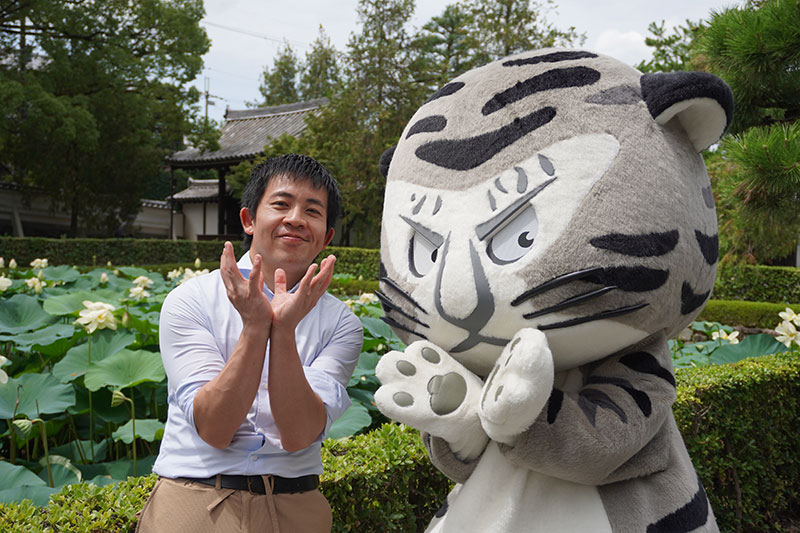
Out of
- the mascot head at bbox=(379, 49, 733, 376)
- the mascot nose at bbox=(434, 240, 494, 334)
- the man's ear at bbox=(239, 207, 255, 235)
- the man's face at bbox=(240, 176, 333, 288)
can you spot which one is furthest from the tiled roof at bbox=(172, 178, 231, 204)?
the mascot nose at bbox=(434, 240, 494, 334)

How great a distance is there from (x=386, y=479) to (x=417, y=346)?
0.92 m

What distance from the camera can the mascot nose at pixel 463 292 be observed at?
1397 millimetres

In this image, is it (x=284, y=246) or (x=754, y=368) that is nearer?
(x=284, y=246)

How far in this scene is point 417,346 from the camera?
147cm

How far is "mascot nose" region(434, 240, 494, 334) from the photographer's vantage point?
140 centimetres

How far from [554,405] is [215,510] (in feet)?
2.69

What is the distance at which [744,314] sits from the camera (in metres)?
8.76

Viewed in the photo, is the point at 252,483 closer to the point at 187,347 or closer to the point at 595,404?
the point at 187,347

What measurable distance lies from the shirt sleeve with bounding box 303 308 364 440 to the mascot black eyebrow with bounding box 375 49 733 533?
0.20 meters

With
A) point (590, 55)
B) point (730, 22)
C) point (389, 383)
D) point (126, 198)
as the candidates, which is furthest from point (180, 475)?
point (126, 198)

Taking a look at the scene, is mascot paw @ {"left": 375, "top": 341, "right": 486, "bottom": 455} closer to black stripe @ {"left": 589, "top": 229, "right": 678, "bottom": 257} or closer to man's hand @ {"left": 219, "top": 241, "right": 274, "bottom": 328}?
man's hand @ {"left": 219, "top": 241, "right": 274, "bottom": 328}

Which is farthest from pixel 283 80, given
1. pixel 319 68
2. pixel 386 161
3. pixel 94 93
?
pixel 386 161

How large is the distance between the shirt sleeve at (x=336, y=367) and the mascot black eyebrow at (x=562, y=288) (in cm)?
20

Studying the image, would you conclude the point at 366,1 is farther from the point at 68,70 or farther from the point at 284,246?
the point at 284,246
